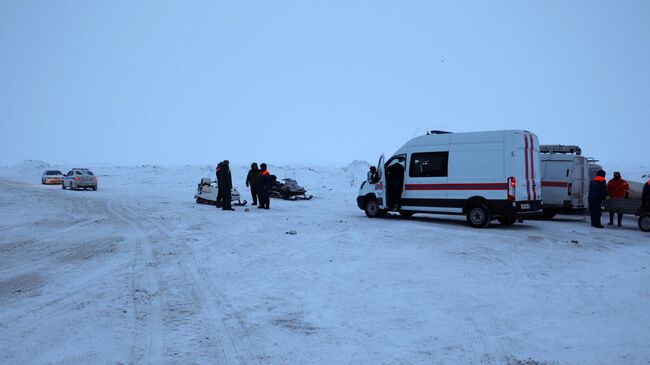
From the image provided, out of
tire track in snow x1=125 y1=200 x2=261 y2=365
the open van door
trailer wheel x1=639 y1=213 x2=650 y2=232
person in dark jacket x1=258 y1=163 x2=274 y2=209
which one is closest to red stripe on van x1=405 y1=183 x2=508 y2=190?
the open van door

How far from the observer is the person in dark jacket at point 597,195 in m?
14.9

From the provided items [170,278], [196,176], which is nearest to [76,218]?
[170,278]

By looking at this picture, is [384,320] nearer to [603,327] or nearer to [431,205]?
[603,327]

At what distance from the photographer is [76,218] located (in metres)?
15.7

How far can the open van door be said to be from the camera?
16.0 metres

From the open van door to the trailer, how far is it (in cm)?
710

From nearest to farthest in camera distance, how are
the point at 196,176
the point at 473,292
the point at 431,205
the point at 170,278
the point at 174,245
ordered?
the point at 473,292 < the point at 170,278 < the point at 174,245 < the point at 431,205 < the point at 196,176

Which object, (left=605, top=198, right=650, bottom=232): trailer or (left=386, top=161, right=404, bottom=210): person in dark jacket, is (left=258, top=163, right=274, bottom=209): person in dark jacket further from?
(left=605, top=198, right=650, bottom=232): trailer

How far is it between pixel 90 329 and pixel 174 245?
543cm

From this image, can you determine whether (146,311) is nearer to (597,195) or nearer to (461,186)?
(461,186)

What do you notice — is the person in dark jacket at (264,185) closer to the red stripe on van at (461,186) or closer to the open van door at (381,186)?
the open van door at (381,186)

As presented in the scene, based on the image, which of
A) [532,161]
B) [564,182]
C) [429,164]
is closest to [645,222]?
[564,182]

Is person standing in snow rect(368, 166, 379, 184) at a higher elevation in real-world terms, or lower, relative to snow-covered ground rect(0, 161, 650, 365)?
higher

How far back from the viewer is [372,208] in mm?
16859
